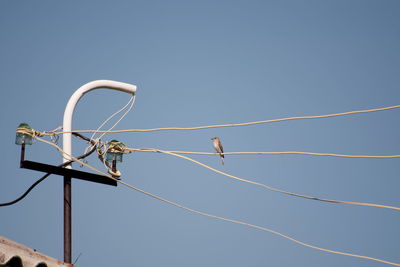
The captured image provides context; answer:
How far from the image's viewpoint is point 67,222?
636cm

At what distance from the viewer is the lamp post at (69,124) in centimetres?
627

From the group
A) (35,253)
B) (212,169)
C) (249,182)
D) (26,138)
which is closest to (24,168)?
(26,138)

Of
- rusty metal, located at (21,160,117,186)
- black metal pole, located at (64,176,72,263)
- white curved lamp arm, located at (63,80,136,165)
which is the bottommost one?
black metal pole, located at (64,176,72,263)

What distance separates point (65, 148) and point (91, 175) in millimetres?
529

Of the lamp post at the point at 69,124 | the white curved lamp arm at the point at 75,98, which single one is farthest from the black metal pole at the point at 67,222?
the white curved lamp arm at the point at 75,98

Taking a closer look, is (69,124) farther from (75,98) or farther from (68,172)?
(68,172)

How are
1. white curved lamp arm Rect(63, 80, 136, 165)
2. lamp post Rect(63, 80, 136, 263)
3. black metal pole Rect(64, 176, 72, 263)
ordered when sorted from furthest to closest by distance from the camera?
white curved lamp arm Rect(63, 80, 136, 165) < lamp post Rect(63, 80, 136, 263) < black metal pole Rect(64, 176, 72, 263)

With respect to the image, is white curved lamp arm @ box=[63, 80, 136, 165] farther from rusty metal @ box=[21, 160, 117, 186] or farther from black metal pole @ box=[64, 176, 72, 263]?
black metal pole @ box=[64, 176, 72, 263]

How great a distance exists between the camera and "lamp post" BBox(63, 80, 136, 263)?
627 cm

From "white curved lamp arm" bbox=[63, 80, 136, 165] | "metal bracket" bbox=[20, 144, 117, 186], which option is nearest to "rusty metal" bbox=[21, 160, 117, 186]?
"metal bracket" bbox=[20, 144, 117, 186]

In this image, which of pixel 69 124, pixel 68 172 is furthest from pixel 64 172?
pixel 69 124

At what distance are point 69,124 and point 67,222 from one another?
4.37ft

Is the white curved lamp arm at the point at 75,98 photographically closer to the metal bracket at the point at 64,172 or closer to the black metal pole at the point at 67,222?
the metal bracket at the point at 64,172

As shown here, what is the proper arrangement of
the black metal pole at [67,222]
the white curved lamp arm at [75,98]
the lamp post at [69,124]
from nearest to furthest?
the black metal pole at [67,222] → the lamp post at [69,124] → the white curved lamp arm at [75,98]
